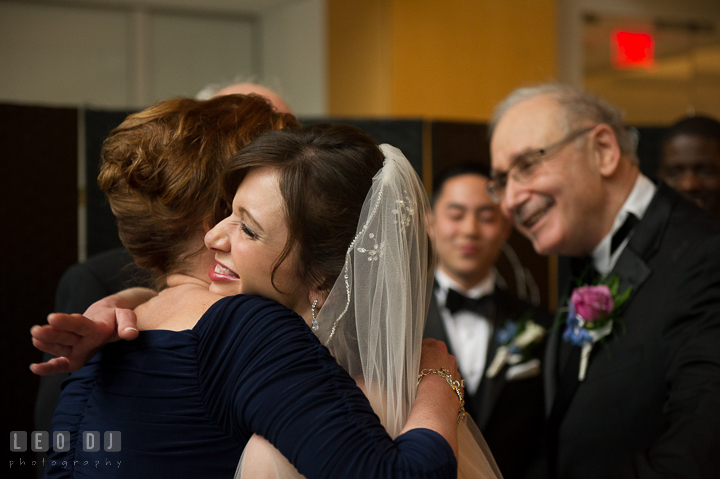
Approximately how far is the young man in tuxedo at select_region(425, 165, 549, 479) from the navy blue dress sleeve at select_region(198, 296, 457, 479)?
6.41 ft

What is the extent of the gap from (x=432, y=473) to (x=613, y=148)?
5.36 ft

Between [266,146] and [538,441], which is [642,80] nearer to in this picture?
[538,441]

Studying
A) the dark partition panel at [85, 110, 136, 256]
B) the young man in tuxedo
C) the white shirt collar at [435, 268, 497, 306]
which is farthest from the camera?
the white shirt collar at [435, 268, 497, 306]

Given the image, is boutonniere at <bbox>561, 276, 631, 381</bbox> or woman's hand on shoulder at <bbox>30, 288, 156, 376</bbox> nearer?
woman's hand on shoulder at <bbox>30, 288, 156, 376</bbox>

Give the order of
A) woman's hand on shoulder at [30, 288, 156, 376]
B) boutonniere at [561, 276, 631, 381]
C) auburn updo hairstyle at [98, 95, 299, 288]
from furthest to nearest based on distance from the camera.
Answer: boutonniere at [561, 276, 631, 381], auburn updo hairstyle at [98, 95, 299, 288], woman's hand on shoulder at [30, 288, 156, 376]

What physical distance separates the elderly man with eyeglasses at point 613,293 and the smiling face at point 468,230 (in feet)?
2.49

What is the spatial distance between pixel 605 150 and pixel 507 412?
1.27 metres

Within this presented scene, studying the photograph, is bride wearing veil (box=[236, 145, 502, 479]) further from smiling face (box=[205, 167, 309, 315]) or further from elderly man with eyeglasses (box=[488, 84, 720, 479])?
elderly man with eyeglasses (box=[488, 84, 720, 479])

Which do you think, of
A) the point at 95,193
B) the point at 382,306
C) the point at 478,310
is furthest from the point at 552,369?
the point at 95,193

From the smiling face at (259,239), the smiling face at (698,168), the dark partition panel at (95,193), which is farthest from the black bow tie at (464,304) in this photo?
the smiling face at (259,239)

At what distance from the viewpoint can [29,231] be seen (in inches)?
114

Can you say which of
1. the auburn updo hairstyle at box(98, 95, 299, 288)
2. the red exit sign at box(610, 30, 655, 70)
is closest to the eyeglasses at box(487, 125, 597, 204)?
the auburn updo hairstyle at box(98, 95, 299, 288)

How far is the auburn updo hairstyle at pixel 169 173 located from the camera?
1.26m

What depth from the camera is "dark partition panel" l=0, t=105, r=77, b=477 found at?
9.18 feet
